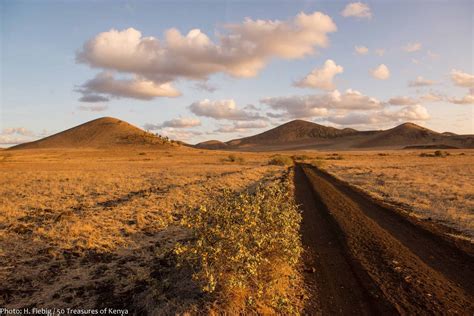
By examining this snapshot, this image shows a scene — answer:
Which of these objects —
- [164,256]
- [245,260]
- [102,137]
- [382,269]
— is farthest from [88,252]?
[102,137]

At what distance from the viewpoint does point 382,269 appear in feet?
30.5

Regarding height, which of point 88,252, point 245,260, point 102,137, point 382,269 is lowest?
point 382,269

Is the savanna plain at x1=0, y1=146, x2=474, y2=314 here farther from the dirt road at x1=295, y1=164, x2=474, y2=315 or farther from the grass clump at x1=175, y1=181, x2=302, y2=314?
the dirt road at x1=295, y1=164, x2=474, y2=315

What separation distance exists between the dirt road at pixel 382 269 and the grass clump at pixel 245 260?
0.77m

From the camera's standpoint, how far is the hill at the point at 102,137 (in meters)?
151

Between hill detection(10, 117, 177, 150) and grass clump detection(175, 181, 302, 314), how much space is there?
14497cm

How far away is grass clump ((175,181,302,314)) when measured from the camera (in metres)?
6.95

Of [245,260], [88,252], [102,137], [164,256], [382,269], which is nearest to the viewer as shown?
[245,260]

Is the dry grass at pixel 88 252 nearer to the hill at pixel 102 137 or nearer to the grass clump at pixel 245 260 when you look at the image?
the grass clump at pixel 245 260

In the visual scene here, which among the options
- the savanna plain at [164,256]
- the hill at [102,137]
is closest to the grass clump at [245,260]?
the savanna plain at [164,256]

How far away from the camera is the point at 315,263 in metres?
9.87

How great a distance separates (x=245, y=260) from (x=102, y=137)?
545ft

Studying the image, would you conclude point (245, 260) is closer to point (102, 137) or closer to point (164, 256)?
point (164, 256)

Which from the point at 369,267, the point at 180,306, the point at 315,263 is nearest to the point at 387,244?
the point at 369,267
